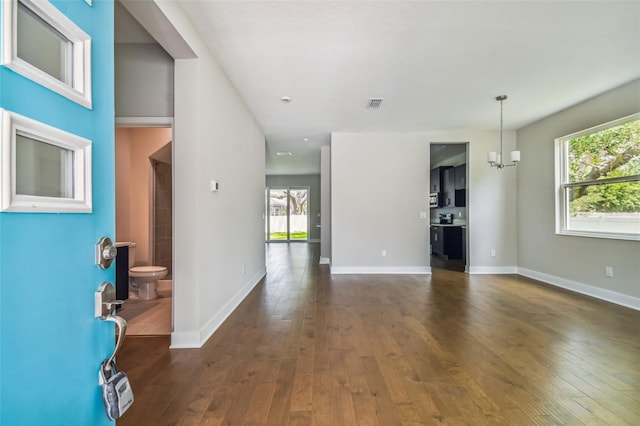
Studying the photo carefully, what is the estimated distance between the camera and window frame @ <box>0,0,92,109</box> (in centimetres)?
61

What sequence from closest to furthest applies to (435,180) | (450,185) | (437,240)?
(450,185) < (437,240) < (435,180)

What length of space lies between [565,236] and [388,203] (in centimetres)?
270

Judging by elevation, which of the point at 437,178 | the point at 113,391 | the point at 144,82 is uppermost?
the point at 144,82

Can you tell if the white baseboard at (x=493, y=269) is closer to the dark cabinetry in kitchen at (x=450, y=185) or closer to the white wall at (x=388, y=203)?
the white wall at (x=388, y=203)

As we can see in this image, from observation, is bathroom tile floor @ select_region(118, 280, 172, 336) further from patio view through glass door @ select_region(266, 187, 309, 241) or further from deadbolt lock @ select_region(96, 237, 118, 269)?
patio view through glass door @ select_region(266, 187, 309, 241)

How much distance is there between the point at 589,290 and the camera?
4078mm

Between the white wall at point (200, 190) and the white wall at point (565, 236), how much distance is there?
4688 mm

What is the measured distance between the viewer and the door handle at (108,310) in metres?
0.83

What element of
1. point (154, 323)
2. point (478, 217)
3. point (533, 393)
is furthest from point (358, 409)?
point (478, 217)

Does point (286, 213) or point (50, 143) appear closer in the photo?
point (50, 143)

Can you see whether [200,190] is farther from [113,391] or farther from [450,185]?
[450,185]

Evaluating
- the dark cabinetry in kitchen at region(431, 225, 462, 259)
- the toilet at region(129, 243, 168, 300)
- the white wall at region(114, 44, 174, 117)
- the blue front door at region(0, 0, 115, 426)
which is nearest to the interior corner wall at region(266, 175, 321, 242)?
the dark cabinetry in kitchen at region(431, 225, 462, 259)

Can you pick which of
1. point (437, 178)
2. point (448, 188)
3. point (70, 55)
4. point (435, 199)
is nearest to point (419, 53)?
point (70, 55)

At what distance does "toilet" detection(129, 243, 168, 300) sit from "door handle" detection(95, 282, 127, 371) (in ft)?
10.8
